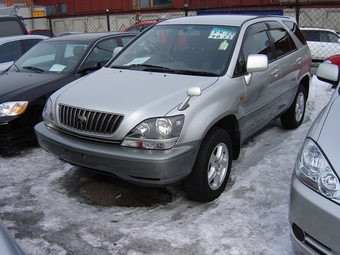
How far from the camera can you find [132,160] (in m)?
3.29

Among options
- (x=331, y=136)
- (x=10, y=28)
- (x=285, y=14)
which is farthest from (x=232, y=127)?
(x=285, y=14)

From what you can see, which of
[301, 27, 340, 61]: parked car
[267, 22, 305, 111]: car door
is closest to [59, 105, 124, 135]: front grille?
[267, 22, 305, 111]: car door

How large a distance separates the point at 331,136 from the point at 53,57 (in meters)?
4.93

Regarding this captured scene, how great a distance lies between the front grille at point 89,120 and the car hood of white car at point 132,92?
49mm

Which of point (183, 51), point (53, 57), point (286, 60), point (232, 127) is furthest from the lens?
point (53, 57)

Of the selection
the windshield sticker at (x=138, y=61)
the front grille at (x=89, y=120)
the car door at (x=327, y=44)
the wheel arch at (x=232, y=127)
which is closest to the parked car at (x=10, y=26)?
the windshield sticker at (x=138, y=61)

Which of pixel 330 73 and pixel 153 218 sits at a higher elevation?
pixel 330 73

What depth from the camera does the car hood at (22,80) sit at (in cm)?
538

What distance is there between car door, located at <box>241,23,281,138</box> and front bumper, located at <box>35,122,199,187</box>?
3.95 ft

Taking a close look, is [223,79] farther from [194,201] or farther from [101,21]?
[101,21]

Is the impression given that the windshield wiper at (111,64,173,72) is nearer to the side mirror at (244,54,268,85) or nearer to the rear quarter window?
the side mirror at (244,54,268,85)

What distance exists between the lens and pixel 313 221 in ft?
7.89

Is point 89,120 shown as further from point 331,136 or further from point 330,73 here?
point 330,73

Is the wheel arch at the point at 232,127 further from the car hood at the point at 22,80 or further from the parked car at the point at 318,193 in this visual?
the car hood at the point at 22,80
